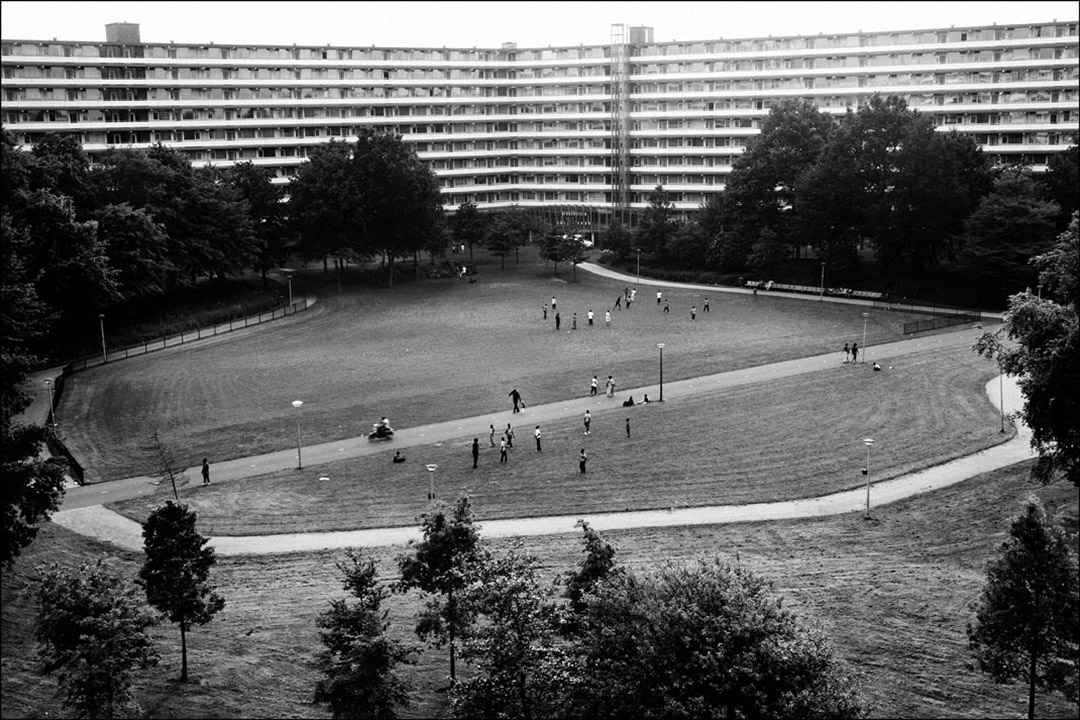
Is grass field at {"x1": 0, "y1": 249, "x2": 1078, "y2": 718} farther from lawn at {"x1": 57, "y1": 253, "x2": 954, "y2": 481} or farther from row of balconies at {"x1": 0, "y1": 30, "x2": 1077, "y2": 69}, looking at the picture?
row of balconies at {"x1": 0, "y1": 30, "x2": 1077, "y2": 69}

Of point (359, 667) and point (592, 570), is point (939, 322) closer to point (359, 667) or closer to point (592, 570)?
point (592, 570)

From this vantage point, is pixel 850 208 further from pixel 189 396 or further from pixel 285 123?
pixel 285 123

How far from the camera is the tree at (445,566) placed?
22.0 metres

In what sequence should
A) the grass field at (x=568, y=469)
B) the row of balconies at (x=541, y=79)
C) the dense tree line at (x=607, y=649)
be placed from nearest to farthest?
the dense tree line at (x=607, y=649) < the grass field at (x=568, y=469) < the row of balconies at (x=541, y=79)

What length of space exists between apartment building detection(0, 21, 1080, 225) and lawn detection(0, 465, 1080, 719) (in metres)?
62.0

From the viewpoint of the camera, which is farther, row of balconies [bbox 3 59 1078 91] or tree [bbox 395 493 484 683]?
row of balconies [bbox 3 59 1078 91]

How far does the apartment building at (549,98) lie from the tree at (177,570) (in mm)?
78738

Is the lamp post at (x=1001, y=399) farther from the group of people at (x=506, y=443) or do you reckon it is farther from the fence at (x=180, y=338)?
the fence at (x=180, y=338)

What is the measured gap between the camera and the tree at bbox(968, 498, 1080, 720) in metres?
20.5

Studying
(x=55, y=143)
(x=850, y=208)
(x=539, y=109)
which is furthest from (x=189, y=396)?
(x=539, y=109)

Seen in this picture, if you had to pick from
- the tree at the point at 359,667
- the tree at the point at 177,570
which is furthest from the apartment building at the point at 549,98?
the tree at the point at 359,667

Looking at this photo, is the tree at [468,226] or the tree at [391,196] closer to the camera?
the tree at [391,196]

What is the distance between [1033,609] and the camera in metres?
20.6

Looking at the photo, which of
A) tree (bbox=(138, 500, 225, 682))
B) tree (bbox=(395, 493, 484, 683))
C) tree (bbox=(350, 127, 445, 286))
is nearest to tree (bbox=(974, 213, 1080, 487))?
tree (bbox=(395, 493, 484, 683))
